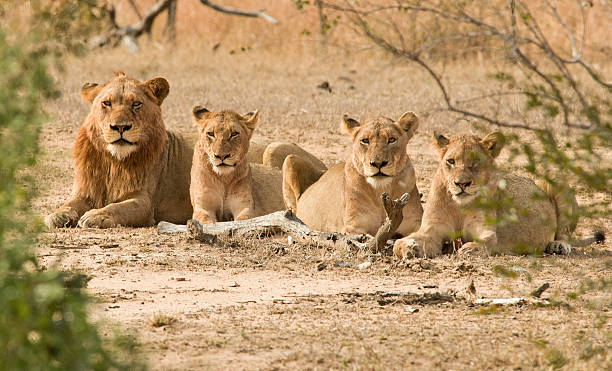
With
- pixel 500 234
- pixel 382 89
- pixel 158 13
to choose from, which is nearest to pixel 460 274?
pixel 500 234

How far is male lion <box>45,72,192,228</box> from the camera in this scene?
8180 millimetres

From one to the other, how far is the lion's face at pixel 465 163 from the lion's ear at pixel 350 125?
749mm

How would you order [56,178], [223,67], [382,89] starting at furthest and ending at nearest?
[223,67] < [382,89] < [56,178]

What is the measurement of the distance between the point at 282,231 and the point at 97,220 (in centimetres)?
148

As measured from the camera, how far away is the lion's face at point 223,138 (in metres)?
7.96

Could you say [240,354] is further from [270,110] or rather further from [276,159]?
[270,110]

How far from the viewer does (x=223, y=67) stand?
1723cm

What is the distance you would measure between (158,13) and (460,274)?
1438cm

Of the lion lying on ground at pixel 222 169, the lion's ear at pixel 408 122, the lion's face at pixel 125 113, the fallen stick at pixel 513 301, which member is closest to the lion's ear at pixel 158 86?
the lion's face at pixel 125 113

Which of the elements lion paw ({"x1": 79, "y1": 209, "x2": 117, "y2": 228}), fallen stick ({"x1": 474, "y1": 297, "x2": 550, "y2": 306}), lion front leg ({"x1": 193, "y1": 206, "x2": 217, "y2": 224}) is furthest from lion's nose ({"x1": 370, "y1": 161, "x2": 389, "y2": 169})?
lion paw ({"x1": 79, "y1": 209, "x2": 117, "y2": 228})

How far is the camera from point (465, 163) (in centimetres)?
698

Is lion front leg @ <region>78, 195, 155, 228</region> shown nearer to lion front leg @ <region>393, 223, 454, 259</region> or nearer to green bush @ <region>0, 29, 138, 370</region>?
lion front leg @ <region>393, 223, 454, 259</region>

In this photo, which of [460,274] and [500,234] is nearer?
[460,274]

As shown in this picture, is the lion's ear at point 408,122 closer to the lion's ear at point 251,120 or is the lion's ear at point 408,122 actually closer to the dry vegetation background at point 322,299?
the dry vegetation background at point 322,299
